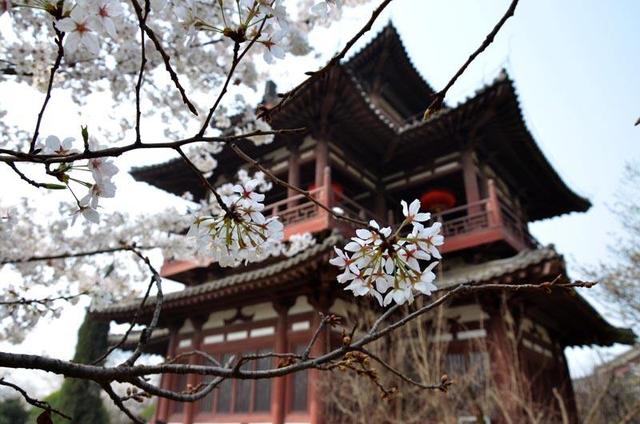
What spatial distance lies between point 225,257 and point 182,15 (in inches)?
24.8

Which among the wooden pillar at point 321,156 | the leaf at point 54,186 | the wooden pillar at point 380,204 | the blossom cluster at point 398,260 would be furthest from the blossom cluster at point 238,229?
the wooden pillar at point 380,204

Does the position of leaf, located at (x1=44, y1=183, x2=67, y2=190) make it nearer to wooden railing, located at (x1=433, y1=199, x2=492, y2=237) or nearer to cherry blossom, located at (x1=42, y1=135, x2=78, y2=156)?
cherry blossom, located at (x1=42, y1=135, x2=78, y2=156)

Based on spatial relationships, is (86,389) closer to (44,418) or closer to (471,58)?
(44,418)

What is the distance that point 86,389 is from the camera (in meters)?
13.1

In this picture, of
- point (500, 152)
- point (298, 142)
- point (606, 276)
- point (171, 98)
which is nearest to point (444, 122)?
point (500, 152)

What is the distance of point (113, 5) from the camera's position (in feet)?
3.08

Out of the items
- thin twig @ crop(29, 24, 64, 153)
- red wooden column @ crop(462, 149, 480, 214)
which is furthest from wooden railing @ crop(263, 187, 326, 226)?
thin twig @ crop(29, 24, 64, 153)

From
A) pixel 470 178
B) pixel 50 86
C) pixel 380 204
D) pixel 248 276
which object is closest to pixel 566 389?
pixel 470 178

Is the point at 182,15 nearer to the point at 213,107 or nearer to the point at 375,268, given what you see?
the point at 213,107

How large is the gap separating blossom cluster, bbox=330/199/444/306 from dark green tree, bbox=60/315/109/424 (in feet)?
44.7

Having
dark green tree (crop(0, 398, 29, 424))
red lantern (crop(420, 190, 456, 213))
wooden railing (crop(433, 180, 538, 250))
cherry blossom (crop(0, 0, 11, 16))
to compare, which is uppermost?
red lantern (crop(420, 190, 456, 213))

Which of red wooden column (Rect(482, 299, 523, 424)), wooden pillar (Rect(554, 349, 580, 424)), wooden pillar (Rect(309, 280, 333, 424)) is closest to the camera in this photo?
red wooden column (Rect(482, 299, 523, 424))

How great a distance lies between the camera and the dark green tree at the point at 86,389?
12562 millimetres

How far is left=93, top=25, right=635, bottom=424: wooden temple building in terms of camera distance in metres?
6.87
